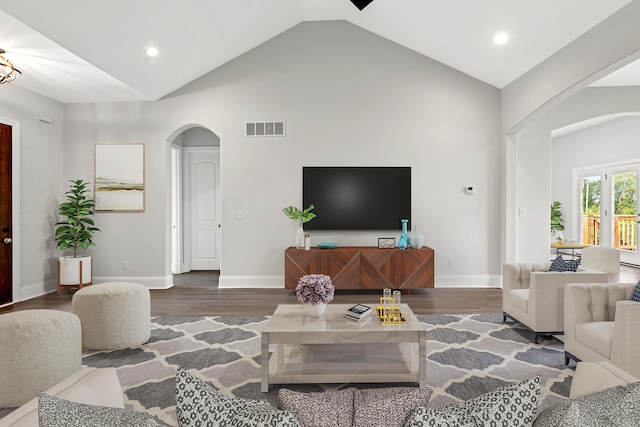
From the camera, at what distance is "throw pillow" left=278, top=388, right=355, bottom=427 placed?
0.91 m

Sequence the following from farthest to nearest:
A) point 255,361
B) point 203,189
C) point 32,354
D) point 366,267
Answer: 1. point 203,189
2. point 366,267
3. point 255,361
4. point 32,354

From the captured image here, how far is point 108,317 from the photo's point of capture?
3127 millimetres

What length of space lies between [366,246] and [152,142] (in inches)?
141

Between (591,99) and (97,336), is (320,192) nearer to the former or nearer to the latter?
(97,336)

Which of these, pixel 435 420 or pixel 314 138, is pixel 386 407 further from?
pixel 314 138

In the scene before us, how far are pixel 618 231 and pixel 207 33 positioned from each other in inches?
343

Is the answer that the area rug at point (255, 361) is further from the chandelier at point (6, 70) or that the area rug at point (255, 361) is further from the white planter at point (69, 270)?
the chandelier at point (6, 70)

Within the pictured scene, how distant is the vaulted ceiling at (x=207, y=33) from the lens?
11.8 feet

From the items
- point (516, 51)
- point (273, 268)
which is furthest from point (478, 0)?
point (273, 268)

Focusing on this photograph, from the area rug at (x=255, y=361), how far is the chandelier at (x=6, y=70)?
3.02m

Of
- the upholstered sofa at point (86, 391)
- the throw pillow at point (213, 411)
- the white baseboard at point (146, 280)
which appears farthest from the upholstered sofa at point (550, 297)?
the white baseboard at point (146, 280)

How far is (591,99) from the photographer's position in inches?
219

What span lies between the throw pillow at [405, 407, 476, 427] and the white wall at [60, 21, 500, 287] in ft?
16.0

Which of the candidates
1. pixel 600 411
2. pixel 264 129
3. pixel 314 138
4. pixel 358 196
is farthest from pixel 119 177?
pixel 600 411
